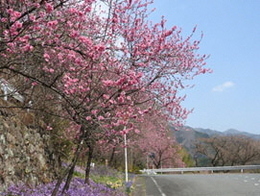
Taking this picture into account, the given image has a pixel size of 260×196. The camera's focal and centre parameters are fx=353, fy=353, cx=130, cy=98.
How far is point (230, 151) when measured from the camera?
63.8 meters

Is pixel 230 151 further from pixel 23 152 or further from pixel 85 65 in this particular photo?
pixel 85 65

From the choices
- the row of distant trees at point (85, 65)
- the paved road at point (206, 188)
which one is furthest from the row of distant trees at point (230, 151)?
the row of distant trees at point (85, 65)

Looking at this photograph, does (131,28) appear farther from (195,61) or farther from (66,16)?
(66,16)

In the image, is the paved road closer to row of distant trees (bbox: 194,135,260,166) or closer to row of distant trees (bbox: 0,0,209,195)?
row of distant trees (bbox: 0,0,209,195)

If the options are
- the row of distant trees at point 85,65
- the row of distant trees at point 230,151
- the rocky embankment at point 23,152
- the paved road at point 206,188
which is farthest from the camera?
the row of distant trees at point 230,151

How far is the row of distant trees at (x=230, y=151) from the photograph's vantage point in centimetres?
6297

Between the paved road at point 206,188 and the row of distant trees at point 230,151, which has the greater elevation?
the row of distant trees at point 230,151

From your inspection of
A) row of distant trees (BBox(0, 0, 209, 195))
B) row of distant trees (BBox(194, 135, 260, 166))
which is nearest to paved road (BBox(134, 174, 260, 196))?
row of distant trees (BBox(0, 0, 209, 195))

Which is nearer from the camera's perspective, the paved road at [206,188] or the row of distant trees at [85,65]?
the row of distant trees at [85,65]

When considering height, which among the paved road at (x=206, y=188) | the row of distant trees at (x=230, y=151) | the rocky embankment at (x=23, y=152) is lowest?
the paved road at (x=206, y=188)

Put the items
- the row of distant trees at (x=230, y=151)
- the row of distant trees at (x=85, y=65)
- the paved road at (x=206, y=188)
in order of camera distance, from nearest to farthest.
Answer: the row of distant trees at (x=85, y=65) < the paved road at (x=206, y=188) < the row of distant trees at (x=230, y=151)

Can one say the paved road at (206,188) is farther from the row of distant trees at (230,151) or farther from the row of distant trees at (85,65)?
the row of distant trees at (230,151)

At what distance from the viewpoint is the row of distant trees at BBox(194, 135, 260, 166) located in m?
63.0

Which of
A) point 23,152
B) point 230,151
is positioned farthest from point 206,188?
point 230,151
